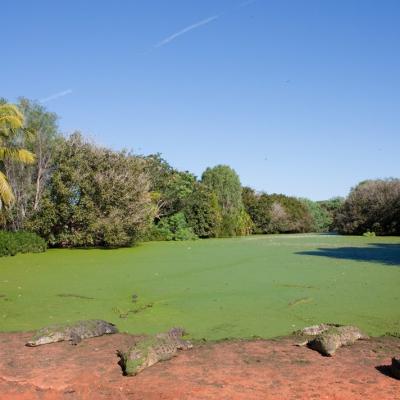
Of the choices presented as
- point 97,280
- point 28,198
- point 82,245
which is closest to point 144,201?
point 82,245

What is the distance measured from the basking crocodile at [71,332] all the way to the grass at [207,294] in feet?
1.63

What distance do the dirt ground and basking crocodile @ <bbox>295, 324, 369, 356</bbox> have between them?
0.09 meters

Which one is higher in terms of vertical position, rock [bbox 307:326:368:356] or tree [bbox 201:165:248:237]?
tree [bbox 201:165:248:237]

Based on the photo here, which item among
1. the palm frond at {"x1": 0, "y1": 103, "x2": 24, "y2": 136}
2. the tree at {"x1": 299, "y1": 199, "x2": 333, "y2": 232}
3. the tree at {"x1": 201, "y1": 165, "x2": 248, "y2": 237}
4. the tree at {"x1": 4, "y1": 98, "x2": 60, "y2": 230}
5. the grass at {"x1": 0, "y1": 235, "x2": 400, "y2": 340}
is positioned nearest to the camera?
the grass at {"x1": 0, "y1": 235, "x2": 400, "y2": 340}

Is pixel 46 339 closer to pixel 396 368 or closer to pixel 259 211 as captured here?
pixel 396 368

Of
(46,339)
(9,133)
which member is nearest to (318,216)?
(9,133)

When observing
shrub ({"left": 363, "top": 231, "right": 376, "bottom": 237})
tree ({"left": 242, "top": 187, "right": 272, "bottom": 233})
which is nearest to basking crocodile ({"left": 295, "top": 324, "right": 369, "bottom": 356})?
shrub ({"left": 363, "top": 231, "right": 376, "bottom": 237})

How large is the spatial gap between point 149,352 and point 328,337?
2.04 meters

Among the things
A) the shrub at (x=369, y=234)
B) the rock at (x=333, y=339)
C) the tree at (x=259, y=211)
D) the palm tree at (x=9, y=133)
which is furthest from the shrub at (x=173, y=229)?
the rock at (x=333, y=339)

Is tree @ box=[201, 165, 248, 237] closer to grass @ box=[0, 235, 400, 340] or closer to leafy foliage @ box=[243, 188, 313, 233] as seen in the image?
leafy foliage @ box=[243, 188, 313, 233]

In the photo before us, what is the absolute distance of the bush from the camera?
15.9 m

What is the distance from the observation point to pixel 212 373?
484 cm

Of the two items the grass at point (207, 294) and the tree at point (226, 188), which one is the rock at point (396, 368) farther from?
the tree at point (226, 188)

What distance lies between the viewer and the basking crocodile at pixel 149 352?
489 centimetres
